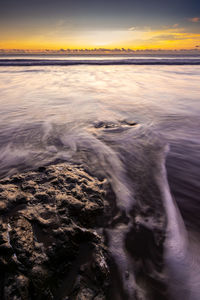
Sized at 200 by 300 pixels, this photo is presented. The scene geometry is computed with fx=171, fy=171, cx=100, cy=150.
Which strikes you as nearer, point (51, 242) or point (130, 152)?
point (51, 242)

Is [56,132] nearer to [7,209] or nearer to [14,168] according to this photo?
[14,168]

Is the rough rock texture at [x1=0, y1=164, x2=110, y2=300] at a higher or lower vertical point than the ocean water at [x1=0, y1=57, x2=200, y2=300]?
higher

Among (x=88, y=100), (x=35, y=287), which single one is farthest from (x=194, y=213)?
(x=88, y=100)

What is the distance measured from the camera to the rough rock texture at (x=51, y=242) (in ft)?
3.47

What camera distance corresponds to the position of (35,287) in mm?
1032

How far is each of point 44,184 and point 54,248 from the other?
2.56 ft

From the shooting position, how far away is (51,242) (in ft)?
4.15

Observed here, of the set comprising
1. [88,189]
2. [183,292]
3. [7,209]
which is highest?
[7,209]

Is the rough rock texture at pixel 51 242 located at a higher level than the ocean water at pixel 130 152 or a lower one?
higher

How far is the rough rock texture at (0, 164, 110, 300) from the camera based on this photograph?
3.47ft

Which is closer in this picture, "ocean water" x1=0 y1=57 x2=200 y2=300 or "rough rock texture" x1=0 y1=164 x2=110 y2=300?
"rough rock texture" x1=0 y1=164 x2=110 y2=300

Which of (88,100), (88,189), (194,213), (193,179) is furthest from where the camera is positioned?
(88,100)

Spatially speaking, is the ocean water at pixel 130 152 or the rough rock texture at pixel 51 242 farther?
the ocean water at pixel 130 152

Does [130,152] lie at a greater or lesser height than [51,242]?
lesser
